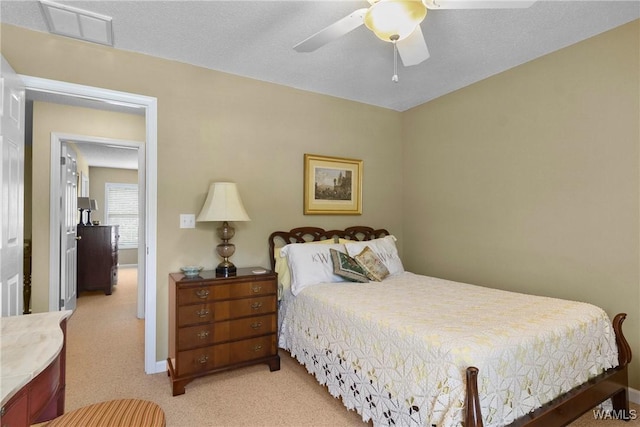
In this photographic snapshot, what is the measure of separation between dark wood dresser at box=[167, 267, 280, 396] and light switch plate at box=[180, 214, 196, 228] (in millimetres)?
423

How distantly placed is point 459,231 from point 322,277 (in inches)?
61.5

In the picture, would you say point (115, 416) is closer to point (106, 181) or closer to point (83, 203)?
point (83, 203)

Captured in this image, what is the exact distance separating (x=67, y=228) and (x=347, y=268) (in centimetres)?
345

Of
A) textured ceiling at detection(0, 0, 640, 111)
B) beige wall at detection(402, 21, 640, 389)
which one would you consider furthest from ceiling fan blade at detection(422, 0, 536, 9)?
beige wall at detection(402, 21, 640, 389)

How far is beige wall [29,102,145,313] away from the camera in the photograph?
11.5 ft

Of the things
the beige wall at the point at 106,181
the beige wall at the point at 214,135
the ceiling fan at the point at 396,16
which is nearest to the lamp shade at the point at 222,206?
the beige wall at the point at 214,135

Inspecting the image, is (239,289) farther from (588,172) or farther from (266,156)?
(588,172)

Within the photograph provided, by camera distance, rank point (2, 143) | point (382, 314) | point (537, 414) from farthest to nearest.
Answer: point (382, 314) < point (2, 143) < point (537, 414)

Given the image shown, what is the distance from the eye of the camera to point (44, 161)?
3594 mm

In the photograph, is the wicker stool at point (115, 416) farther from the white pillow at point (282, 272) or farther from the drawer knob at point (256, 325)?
the white pillow at point (282, 272)

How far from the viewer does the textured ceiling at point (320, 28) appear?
213cm

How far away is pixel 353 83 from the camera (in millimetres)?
3326

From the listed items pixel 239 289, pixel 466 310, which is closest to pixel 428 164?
pixel 466 310

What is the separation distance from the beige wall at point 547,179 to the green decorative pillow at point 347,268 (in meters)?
1.17
